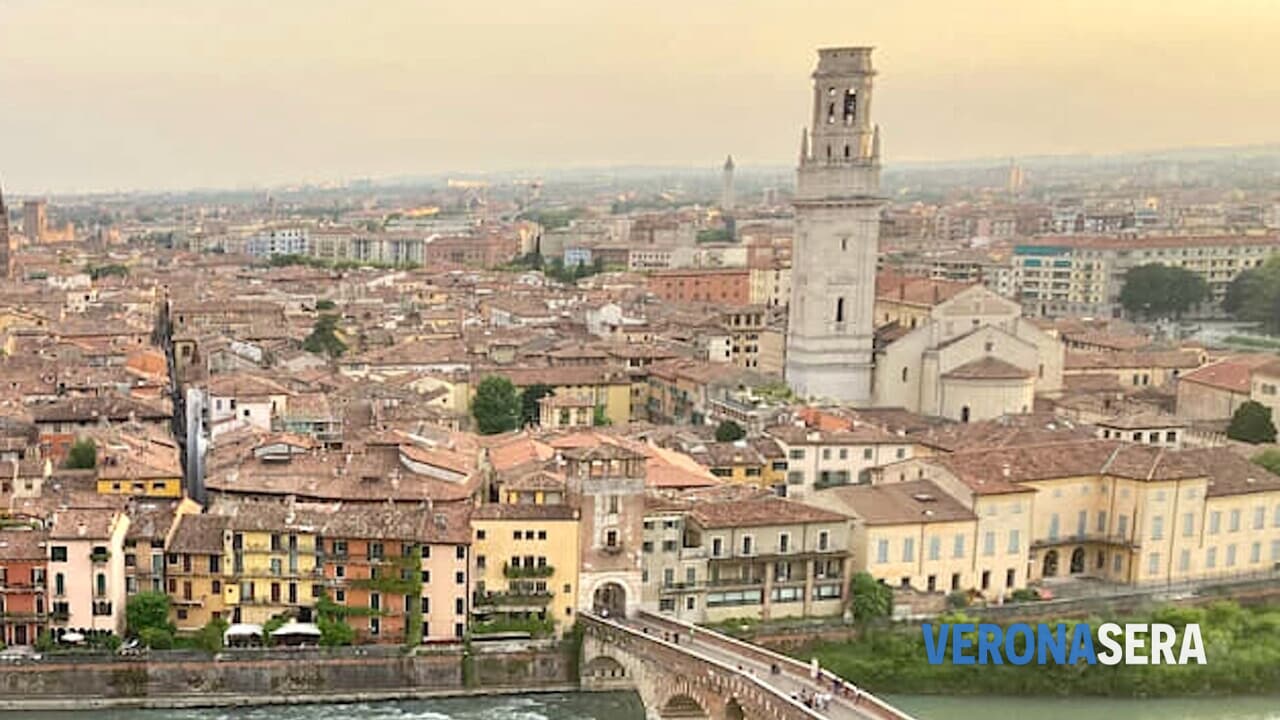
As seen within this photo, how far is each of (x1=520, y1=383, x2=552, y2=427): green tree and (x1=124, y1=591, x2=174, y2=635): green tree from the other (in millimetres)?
17110

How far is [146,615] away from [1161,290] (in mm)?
55255

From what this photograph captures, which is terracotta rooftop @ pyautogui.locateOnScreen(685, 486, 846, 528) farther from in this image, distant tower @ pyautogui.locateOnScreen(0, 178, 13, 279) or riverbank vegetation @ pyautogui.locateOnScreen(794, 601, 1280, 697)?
distant tower @ pyautogui.locateOnScreen(0, 178, 13, 279)

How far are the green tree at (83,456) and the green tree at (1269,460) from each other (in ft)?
76.1

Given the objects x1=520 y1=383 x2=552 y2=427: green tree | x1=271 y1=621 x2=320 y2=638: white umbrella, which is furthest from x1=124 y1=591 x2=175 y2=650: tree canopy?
x1=520 y1=383 x2=552 y2=427: green tree

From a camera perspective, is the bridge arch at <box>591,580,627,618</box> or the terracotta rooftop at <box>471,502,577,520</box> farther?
the bridge arch at <box>591,580,627,618</box>

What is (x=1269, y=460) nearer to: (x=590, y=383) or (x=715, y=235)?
(x=590, y=383)

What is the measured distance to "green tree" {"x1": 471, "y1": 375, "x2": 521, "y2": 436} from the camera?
37875 mm

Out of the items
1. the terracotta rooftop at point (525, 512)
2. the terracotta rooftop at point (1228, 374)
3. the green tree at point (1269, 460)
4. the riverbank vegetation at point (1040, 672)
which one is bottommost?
the riverbank vegetation at point (1040, 672)

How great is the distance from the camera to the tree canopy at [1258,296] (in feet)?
211

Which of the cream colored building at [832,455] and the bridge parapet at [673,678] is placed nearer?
the bridge parapet at [673,678]

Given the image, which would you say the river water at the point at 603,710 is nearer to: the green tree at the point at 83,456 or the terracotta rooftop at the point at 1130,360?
the green tree at the point at 83,456

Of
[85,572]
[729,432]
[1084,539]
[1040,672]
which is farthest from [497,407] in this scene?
[1040,672]

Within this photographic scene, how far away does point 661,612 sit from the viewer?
79.9 feet

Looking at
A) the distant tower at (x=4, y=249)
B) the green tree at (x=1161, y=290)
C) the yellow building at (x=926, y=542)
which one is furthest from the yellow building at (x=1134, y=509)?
the distant tower at (x=4, y=249)
